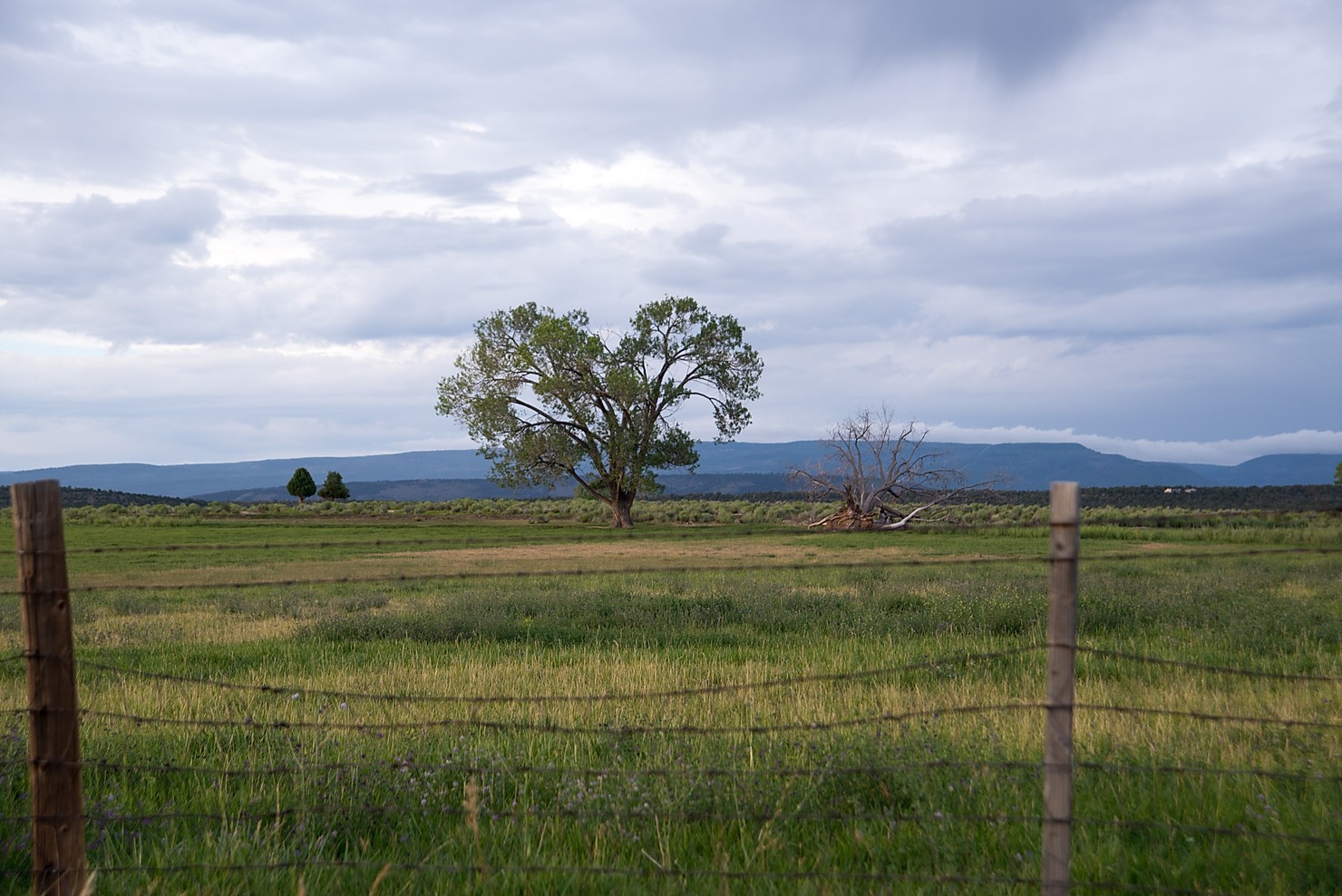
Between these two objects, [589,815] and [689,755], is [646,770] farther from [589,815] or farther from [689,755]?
[689,755]

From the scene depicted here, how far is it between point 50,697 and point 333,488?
8948cm

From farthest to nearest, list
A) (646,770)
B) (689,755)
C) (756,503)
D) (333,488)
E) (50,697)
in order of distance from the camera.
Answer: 1. (333,488)
2. (756,503)
3. (689,755)
4. (646,770)
5. (50,697)

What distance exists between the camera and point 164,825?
5.34 meters

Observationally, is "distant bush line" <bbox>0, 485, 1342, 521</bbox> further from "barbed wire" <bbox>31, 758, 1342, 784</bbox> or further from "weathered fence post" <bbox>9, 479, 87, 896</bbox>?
"weathered fence post" <bbox>9, 479, 87, 896</bbox>

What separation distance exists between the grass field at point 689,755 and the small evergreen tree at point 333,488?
77.8m

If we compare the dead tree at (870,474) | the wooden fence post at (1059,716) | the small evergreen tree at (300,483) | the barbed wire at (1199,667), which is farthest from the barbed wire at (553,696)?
the small evergreen tree at (300,483)

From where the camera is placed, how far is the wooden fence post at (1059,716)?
409cm

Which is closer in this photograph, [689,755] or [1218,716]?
[1218,716]

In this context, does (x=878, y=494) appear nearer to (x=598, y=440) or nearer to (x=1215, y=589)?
(x=598, y=440)

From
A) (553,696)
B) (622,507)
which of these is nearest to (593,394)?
(622,507)

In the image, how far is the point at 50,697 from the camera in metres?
4.27

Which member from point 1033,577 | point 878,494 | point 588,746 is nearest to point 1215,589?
point 1033,577

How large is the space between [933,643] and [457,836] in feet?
27.9

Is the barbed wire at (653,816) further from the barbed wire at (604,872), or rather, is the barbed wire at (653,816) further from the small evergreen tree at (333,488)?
the small evergreen tree at (333,488)
